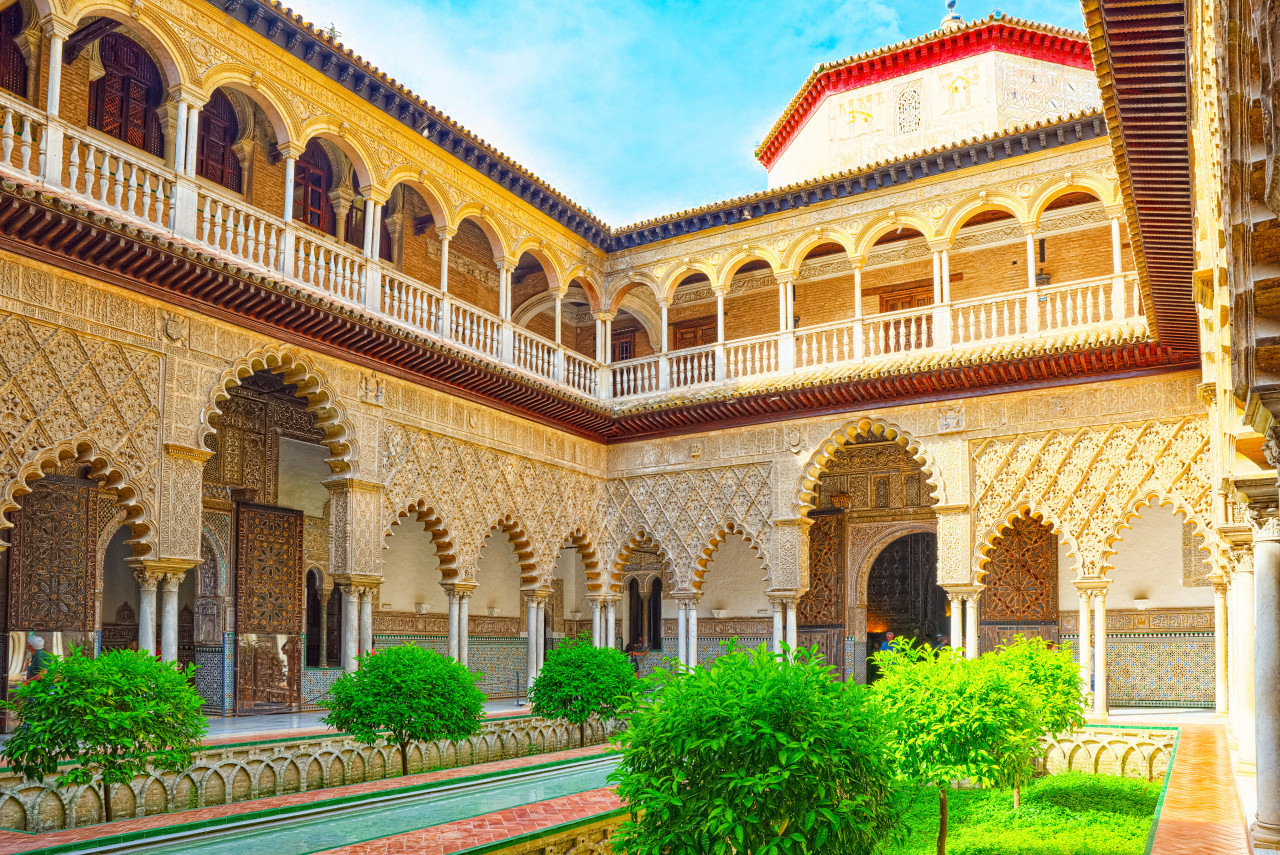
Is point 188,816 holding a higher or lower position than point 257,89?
lower

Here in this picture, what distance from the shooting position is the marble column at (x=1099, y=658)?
35.7 ft

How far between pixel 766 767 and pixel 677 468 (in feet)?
31.8

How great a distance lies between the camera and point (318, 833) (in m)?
A: 5.64

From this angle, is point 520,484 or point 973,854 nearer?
point 973,854

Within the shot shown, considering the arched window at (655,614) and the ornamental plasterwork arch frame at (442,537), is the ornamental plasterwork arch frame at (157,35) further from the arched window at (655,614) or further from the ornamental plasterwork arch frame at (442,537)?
the arched window at (655,614)

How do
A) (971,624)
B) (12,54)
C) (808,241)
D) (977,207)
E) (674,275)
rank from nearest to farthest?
(12,54) → (971,624) → (977,207) → (808,241) → (674,275)

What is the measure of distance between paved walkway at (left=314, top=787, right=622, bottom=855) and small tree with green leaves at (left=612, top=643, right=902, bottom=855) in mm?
944

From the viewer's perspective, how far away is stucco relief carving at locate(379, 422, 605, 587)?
36.9 ft

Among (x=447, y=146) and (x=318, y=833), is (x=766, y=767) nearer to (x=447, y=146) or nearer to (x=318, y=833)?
(x=318, y=833)

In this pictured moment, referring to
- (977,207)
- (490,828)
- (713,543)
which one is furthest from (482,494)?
(490,828)

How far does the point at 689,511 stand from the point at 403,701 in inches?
230

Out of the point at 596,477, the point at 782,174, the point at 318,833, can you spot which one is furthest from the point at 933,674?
the point at 782,174

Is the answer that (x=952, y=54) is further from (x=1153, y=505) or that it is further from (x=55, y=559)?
(x=55, y=559)

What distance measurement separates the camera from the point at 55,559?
33.6ft
